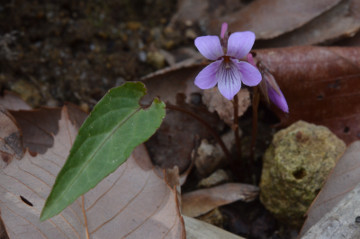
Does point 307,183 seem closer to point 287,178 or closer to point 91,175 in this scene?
point 287,178

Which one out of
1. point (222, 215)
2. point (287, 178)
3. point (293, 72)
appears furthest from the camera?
point (293, 72)

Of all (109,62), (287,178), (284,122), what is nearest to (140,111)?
(287,178)

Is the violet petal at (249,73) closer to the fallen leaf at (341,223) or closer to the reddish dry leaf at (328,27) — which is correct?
the fallen leaf at (341,223)

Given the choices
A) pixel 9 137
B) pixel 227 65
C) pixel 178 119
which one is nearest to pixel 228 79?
pixel 227 65

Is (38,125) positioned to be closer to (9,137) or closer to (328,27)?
(9,137)

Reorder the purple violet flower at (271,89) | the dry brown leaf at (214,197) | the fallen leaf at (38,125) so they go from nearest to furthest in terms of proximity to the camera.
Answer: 1. the purple violet flower at (271,89)
2. the dry brown leaf at (214,197)
3. the fallen leaf at (38,125)

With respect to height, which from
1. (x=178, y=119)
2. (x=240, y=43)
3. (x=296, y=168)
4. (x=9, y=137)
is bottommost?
(x=296, y=168)

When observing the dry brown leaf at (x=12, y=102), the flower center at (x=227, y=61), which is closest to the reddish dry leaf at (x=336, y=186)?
the flower center at (x=227, y=61)
